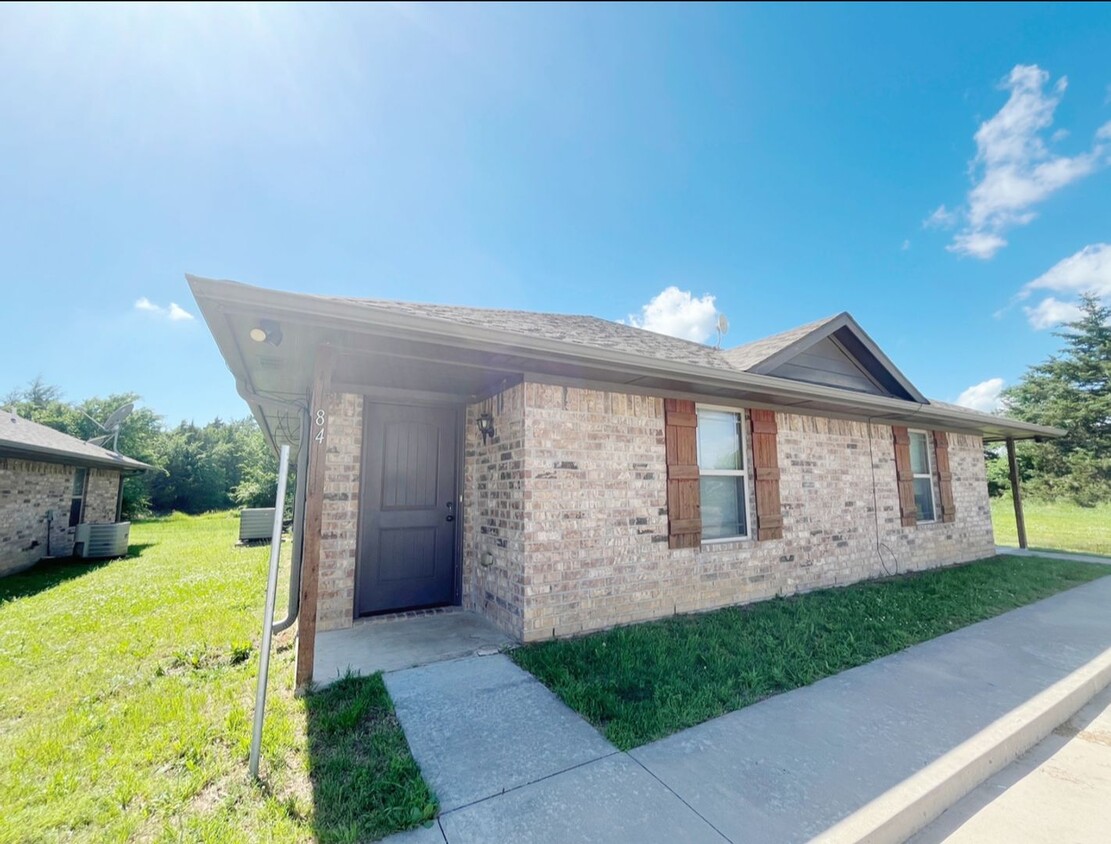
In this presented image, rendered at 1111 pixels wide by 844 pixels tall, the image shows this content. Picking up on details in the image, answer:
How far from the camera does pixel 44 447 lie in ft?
27.1

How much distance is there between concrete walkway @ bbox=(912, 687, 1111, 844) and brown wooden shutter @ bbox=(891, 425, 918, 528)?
4.42m

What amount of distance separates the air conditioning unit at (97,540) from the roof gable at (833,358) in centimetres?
1303

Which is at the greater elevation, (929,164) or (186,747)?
(929,164)

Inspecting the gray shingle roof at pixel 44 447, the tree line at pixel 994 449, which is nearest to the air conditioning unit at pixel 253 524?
the gray shingle roof at pixel 44 447

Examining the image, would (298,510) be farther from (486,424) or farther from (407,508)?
(486,424)

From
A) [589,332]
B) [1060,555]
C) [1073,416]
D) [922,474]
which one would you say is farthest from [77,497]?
[1073,416]

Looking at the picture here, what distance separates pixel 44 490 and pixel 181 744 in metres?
11.1

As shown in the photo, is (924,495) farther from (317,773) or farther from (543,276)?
(317,773)

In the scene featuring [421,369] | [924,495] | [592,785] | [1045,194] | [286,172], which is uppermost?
[1045,194]

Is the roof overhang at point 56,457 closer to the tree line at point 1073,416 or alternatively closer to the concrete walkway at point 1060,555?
the concrete walkway at point 1060,555

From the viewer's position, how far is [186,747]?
2.35m

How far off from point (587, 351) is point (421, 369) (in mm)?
1431

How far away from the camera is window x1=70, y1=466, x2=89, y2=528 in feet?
34.4

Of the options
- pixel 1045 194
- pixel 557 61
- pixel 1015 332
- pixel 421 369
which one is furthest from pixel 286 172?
pixel 1015 332
